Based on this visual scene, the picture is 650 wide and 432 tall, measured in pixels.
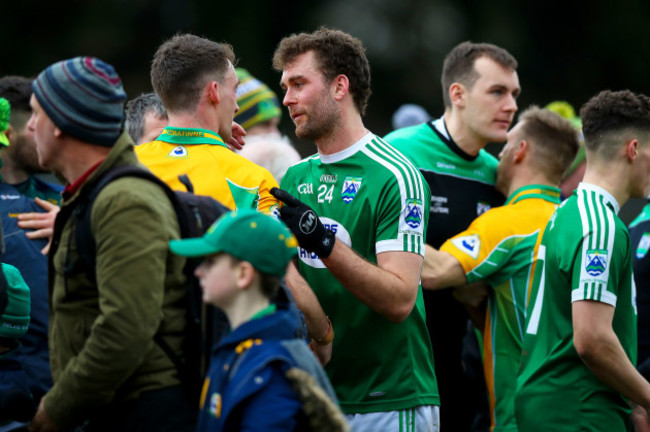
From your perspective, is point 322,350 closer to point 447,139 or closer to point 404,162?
point 404,162

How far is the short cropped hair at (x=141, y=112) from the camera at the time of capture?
562 cm

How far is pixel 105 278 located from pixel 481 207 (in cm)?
338

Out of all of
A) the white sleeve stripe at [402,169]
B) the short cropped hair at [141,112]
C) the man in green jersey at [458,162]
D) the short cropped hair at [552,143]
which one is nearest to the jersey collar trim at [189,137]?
the white sleeve stripe at [402,169]

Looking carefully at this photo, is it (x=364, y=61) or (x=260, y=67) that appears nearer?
(x=364, y=61)

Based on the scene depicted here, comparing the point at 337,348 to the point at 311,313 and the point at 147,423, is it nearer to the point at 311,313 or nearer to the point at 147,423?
the point at 311,313

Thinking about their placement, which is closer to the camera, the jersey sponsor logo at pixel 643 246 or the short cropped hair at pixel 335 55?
the short cropped hair at pixel 335 55

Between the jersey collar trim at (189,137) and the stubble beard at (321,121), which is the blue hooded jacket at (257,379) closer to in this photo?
the jersey collar trim at (189,137)

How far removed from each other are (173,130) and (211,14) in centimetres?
1478

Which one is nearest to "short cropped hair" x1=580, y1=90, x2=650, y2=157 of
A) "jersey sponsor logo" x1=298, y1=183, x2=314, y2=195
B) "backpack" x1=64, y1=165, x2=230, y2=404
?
"jersey sponsor logo" x1=298, y1=183, x2=314, y2=195

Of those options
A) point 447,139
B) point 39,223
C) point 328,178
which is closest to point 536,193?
point 447,139

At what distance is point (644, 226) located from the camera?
252 inches

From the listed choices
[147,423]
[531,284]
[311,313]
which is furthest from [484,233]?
[147,423]

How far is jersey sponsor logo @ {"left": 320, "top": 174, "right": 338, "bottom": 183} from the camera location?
502 centimetres

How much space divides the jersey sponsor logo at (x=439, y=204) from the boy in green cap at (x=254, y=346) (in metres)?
2.87
